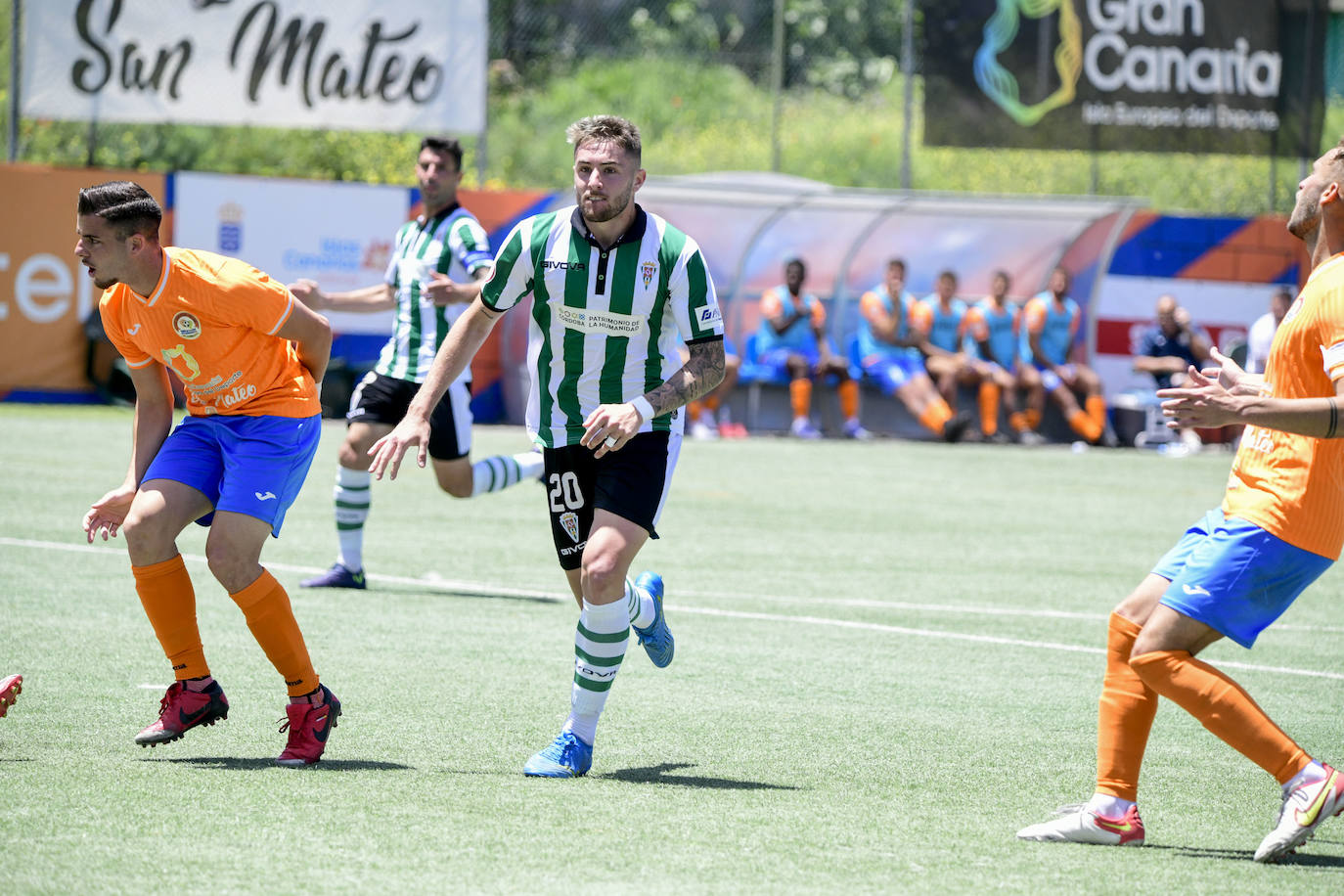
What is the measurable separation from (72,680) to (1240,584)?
4188 mm

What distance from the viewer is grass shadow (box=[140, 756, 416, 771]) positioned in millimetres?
5242

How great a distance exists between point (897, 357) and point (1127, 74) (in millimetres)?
5205

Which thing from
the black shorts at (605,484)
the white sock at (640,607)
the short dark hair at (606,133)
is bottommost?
the white sock at (640,607)

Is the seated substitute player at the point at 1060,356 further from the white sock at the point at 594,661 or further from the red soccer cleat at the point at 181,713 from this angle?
the red soccer cleat at the point at 181,713

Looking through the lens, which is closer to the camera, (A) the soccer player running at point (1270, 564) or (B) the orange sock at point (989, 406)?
(A) the soccer player running at point (1270, 564)

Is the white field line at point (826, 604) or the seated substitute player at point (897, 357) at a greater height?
the seated substitute player at point (897, 357)

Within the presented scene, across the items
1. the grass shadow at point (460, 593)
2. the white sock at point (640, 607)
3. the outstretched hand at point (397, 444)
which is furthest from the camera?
the grass shadow at point (460, 593)

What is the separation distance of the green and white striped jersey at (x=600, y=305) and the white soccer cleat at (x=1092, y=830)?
5.76 ft

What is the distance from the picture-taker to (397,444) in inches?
203

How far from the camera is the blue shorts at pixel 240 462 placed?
5371 millimetres

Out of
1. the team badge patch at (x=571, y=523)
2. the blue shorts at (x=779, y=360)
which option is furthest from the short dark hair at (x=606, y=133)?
the blue shorts at (x=779, y=360)

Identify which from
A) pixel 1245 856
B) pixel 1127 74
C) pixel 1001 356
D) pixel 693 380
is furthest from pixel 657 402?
pixel 1127 74

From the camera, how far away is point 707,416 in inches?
829

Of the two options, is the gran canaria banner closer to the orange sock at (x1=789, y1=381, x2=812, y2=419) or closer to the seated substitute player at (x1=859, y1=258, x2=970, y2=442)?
the seated substitute player at (x1=859, y1=258, x2=970, y2=442)
